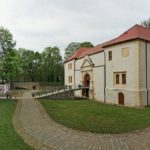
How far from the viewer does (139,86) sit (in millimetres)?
26547

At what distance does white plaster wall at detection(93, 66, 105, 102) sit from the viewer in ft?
111

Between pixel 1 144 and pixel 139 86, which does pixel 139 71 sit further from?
pixel 1 144

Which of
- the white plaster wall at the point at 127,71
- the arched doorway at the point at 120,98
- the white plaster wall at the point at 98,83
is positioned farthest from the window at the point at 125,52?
the white plaster wall at the point at 98,83

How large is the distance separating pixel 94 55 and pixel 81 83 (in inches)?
294

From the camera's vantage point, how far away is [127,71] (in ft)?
92.2

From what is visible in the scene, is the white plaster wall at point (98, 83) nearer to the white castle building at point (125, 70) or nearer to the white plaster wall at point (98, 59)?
the white castle building at point (125, 70)

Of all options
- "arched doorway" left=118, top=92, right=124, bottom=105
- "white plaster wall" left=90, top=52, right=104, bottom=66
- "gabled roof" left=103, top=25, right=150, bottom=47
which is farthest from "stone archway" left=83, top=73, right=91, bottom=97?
"gabled roof" left=103, top=25, right=150, bottom=47

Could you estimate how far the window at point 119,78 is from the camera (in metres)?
28.9

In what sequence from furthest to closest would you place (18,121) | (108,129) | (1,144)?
(18,121), (108,129), (1,144)

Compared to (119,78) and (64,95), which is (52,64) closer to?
(64,95)

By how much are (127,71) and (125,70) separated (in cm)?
Result: 35

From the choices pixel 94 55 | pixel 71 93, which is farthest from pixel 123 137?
pixel 71 93

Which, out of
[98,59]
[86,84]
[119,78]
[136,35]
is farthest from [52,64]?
[136,35]

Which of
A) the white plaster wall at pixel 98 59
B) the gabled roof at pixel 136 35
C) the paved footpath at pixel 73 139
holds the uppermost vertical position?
the gabled roof at pixel 136 35
